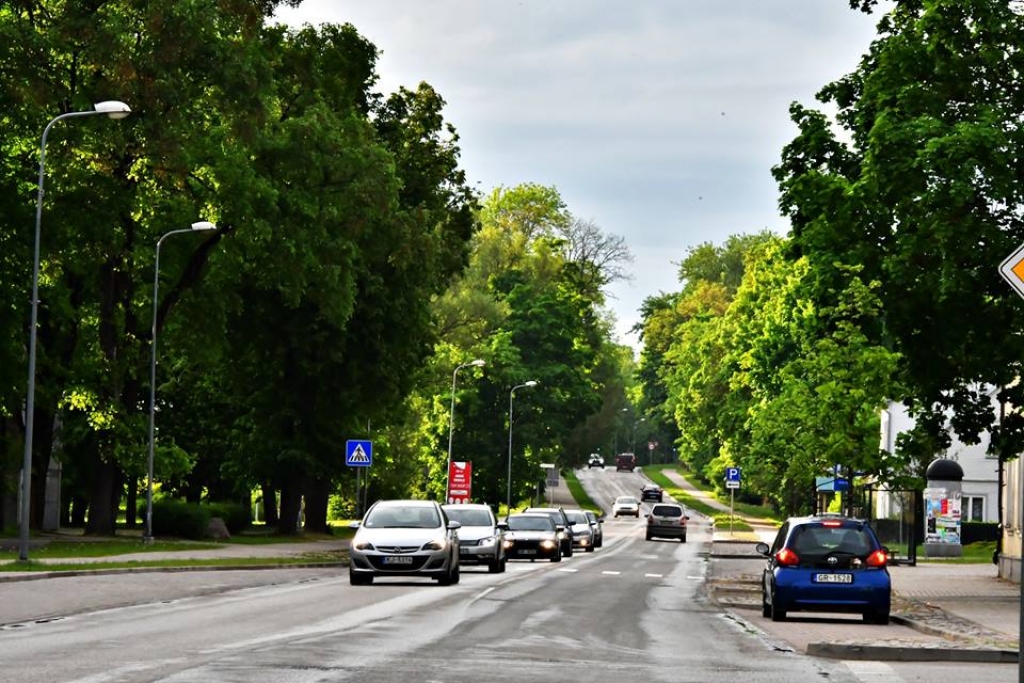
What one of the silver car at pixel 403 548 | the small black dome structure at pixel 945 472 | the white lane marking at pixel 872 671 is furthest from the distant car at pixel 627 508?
the white lane marking at pixel 872 671

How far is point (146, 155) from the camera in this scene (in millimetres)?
47156

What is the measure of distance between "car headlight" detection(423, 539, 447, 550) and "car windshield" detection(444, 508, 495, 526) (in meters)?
10.1

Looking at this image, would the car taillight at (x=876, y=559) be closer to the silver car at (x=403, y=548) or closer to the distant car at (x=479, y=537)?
the silver car at (x=403, y=548)

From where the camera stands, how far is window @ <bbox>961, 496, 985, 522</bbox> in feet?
276

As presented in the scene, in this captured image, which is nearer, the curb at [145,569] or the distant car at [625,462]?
the curb at [145,569]

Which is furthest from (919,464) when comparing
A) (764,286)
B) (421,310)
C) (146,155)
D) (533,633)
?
(533,633)

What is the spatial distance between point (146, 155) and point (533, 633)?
29.1 m

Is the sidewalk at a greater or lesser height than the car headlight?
lesser

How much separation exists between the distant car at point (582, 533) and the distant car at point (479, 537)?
2588 cm

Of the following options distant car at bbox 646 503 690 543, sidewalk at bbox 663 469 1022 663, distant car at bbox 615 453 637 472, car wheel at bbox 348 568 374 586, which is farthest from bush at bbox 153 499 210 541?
distant car at bbox 615 453 637 472

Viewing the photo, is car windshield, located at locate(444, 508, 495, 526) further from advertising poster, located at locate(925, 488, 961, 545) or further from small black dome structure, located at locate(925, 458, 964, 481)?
small black dome structure, located at locate(925, 458, 964, 481)

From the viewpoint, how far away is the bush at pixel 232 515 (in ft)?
215

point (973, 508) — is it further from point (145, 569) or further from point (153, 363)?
point (145, 569)

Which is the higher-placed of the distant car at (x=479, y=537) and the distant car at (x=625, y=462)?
the distant car at (x=625, y=462)
